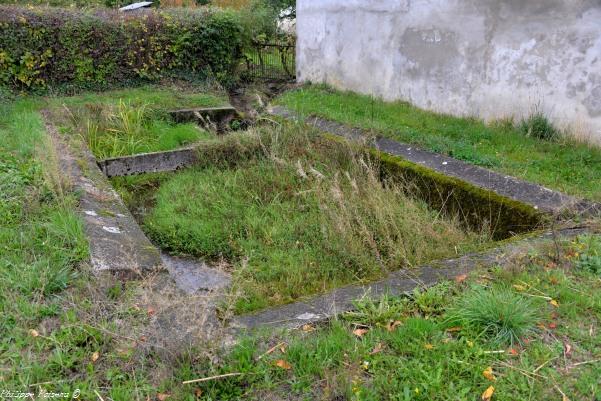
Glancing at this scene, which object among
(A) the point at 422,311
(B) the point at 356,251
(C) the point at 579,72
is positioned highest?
(C) the point at 579,72

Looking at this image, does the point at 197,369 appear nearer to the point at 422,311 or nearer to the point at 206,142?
the point at 422,311

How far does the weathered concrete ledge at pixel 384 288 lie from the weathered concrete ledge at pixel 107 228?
2.80 feet

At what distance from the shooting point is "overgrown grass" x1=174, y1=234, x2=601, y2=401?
2307 mm

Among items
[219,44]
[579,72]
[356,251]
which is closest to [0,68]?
[219,44]

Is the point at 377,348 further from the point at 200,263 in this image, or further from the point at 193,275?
the point at 200,263

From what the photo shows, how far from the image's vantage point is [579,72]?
6.11 meters

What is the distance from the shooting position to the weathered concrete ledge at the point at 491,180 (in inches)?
172

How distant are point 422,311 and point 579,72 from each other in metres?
4.70

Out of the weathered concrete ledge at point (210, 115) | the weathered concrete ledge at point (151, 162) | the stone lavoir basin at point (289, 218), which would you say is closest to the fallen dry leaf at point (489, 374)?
the stone lavoir basin at point (289, 218)

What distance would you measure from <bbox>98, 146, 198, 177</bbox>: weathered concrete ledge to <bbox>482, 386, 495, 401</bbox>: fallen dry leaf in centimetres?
501

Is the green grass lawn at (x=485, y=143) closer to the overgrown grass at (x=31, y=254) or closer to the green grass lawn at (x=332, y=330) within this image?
the green grass lawn at (x=332, y=330)

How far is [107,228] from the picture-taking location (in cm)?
379

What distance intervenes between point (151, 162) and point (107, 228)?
2890 millimetres

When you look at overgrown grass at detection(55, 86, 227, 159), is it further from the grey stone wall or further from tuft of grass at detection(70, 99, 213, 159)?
the grey stone wall
